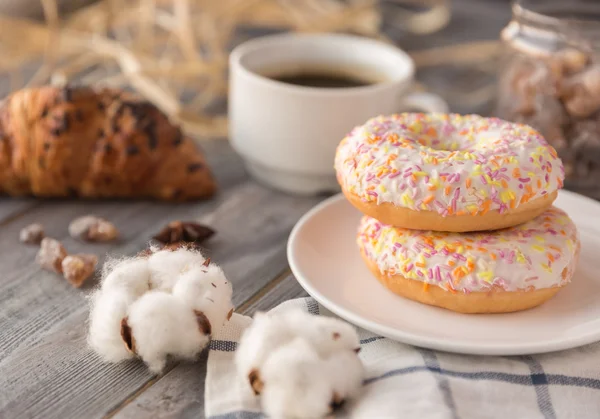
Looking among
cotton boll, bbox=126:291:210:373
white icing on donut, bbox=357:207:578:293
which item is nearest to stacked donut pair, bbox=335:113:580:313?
white icing on donut, bbox=357:207:578:293

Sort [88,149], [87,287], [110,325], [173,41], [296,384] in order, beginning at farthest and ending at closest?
[173,41]
[88,149]
[87,287]
[110,325]
[296,384]

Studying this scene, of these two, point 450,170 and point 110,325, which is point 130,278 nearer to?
point 110,325

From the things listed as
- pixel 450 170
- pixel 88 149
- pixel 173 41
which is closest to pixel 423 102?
pixel 450 170

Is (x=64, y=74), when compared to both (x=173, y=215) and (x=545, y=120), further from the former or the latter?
(x=545, y=120)

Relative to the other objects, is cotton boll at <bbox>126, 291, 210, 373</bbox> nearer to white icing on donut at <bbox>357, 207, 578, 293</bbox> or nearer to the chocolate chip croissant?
white icing on donut at <bbox>357, 207, 578, 293</bbox>

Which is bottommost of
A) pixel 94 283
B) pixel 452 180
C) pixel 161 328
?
pixel 94 283

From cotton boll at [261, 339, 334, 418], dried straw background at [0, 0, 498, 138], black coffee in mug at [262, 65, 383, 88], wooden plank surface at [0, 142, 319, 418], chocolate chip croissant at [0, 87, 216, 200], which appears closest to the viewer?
cotton boll at [261, 339, 334, 418]

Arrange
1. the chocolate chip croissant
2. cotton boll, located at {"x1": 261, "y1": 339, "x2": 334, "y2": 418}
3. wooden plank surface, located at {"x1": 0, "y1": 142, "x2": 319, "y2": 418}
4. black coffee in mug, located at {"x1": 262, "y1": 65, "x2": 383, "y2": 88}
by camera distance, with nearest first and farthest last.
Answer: cotton boll, located at {"x1": 261, "y1": 339, "x2": 334, "y2": 418} → wooden plank surface, located at {"x1": 0, "y1": 142, "x2": 319, "y2": 418} → the chocolate chip croissant → black coffee in mug, located at {"x1": 262, "y1": 65, "x2": 383, "y2": 88}
